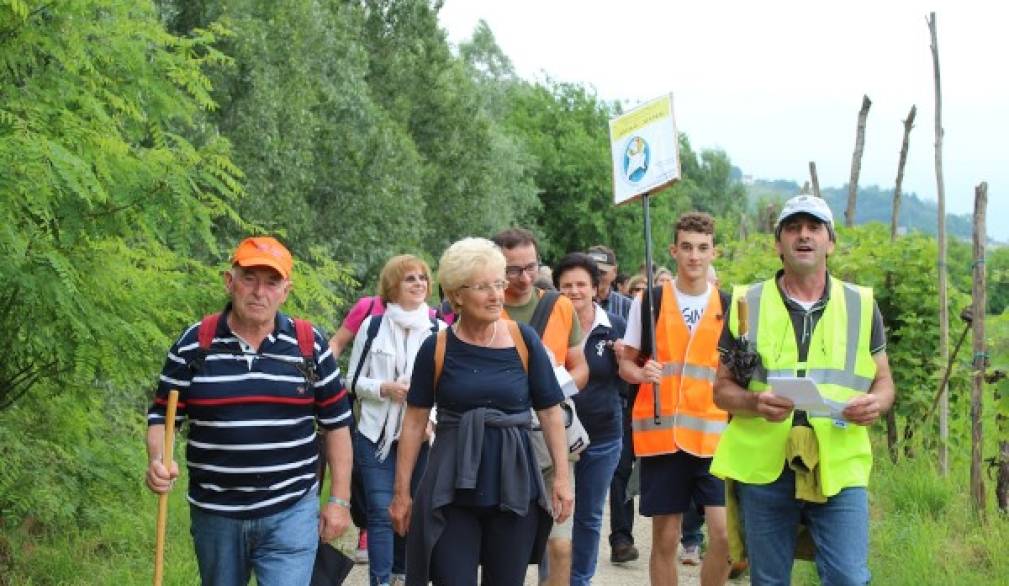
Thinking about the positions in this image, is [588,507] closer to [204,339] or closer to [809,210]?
[809,210]

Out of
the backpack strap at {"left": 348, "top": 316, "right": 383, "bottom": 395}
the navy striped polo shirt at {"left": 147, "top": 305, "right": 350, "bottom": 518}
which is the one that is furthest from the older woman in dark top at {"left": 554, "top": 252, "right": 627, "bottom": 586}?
the navy striped polo shirt at {"left": 147, "top": 305, "right": 350, "bottom": 518}

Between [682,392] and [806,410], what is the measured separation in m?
2.24

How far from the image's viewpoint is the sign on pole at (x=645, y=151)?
8422 mm

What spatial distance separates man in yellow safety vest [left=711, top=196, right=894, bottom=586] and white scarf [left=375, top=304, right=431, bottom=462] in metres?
2.72

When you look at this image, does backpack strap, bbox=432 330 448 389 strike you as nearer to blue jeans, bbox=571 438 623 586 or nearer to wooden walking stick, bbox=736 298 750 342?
wooden walking stick, bbox=736 298 750 342

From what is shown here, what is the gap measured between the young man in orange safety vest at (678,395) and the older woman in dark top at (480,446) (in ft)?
5.41

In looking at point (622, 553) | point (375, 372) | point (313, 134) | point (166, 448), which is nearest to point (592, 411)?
point (375, 372)

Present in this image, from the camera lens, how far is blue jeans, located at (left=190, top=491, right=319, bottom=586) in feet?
16.2

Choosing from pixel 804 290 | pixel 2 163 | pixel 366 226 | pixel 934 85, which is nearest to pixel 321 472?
pixel 2 163

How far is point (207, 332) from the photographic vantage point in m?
4.93

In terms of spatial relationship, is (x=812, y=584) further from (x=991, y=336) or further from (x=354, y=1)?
(x=354, y=1)

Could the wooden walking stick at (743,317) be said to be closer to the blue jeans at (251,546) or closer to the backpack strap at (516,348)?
the backpack strap at (516,348)

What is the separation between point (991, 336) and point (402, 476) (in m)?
4.89

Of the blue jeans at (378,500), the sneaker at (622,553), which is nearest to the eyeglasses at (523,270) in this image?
the blue jeans at (378,500)
